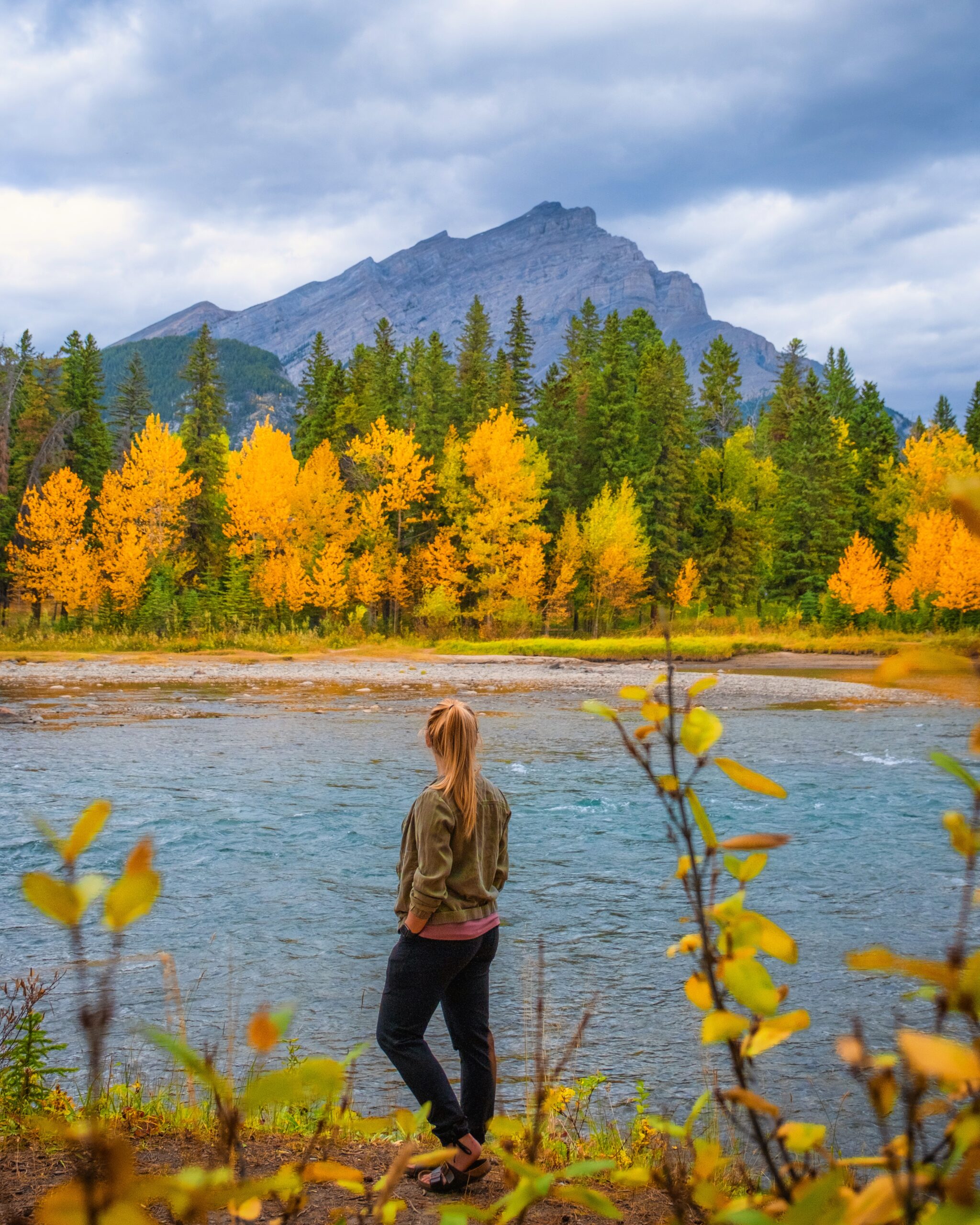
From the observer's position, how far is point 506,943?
7.00m

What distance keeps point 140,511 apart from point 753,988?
123 ft

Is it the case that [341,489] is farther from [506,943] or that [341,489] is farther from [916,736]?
[506,943]

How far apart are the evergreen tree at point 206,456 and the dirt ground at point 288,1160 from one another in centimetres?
3691

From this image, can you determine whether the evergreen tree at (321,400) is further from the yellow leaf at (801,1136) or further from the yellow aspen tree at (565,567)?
the yellow leaf at (801,1136)

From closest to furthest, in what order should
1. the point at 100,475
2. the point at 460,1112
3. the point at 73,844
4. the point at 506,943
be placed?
the point at 73,844, the point at 460,1112, the point at 506,943, the point at 100,475

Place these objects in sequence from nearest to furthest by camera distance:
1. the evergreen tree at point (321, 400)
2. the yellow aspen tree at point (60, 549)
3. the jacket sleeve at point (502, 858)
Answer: the jacket sleeve at point (502, 858) → the yellow aspen tree at point (60, 549) → the evergreen tree at point (321, 400)

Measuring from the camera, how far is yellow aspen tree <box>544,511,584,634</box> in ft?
133

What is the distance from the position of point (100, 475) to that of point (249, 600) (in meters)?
9.49

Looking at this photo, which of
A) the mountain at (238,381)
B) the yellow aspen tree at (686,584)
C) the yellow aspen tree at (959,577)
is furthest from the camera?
the mountain at (238,381)

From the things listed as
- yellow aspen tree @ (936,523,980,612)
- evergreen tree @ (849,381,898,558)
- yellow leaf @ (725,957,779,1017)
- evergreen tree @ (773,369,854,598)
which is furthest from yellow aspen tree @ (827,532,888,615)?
yellow leaf @ (725,957,779,1017)

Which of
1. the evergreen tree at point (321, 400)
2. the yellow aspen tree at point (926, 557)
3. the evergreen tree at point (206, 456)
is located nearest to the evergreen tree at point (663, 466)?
the yellow aspen tree at point (926, 557)

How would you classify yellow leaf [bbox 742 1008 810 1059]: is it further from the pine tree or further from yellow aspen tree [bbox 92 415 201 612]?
the pine tree

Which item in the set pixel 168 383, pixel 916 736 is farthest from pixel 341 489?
pixel 168 383

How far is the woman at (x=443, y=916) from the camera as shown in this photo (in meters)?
3.78
